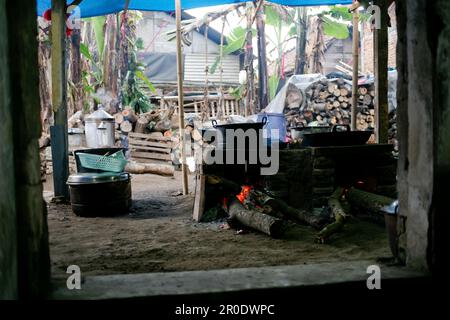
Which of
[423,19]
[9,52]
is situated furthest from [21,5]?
[423,19]

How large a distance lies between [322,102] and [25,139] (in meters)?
10.6

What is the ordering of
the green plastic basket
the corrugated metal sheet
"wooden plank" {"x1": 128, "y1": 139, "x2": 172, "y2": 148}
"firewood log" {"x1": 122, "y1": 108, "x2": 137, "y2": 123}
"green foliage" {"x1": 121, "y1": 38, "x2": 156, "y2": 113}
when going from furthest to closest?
the corrugated metal sheet → "green foliage" {"x1": 121, "y1": 38, "x2": 156, "y2": 113} → "firewood log" {"x1": 122, "y1": 108, "x2": 137, "y2": 123} → "wooden plank" {"x1": 128, "y1": 139, "x2": 172, "y2": 148} → the green plastic basket

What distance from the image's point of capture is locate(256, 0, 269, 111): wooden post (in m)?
14.2

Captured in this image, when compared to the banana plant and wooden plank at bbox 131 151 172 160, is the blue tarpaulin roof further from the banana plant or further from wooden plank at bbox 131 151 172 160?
the banana plant

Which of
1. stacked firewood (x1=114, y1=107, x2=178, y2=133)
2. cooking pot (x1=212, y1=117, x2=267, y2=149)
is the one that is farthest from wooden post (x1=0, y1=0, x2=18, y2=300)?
stacked firewood (x1=114, y1=107, x2=178, y2=133)

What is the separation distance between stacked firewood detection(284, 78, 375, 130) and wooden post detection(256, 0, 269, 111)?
9.40ft

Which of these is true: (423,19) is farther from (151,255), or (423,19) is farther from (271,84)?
(271,84)

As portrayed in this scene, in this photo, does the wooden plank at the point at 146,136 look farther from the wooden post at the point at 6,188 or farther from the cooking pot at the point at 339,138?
the wooden post at the point at 6,188

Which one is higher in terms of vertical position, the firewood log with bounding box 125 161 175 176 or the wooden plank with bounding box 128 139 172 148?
the wooden plank with bounding box 128 139 172 148

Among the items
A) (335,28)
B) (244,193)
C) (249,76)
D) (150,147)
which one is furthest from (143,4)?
(335,28)

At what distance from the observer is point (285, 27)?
16766mm

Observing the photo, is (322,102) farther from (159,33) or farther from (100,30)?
(159,33)

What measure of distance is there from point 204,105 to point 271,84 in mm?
3240

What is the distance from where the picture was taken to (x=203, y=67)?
1861 centimetres
